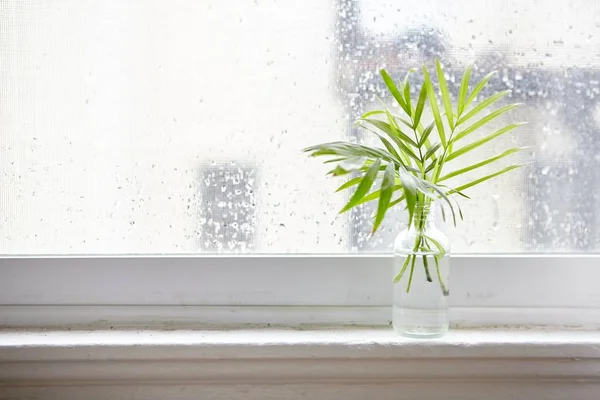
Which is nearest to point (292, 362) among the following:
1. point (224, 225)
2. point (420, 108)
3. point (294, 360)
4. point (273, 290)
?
point (294, 360)

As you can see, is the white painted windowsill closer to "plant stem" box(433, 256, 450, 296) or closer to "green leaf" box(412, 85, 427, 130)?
"plant stem" box(433, 256, 450, 296)

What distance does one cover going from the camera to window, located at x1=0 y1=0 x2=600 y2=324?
3.59ft

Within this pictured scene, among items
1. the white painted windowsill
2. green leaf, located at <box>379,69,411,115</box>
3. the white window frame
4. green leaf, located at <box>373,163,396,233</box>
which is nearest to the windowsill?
the white painted windowsill

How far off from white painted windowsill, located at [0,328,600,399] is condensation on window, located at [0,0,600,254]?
20 cm

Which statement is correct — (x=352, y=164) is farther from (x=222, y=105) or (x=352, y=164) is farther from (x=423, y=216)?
(x=222, y=105)

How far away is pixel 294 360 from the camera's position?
0.95 meters

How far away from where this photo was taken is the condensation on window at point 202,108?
Answer: 3.59ft

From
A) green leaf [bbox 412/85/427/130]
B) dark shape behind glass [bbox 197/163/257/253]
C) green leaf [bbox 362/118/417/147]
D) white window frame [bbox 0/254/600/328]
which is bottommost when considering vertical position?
white window frame [bbox 0/254/600/328]

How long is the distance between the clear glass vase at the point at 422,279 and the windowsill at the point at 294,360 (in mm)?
32

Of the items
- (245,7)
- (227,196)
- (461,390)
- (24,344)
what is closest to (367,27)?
(245,7)

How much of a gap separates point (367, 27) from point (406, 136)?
0.22 meters

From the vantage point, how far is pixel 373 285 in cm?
108

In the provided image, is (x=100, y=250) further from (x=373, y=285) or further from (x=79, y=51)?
(x=373, y=285)

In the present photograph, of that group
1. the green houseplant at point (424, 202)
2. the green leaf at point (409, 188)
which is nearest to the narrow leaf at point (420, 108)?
the green houseplant at point (424, 202)
